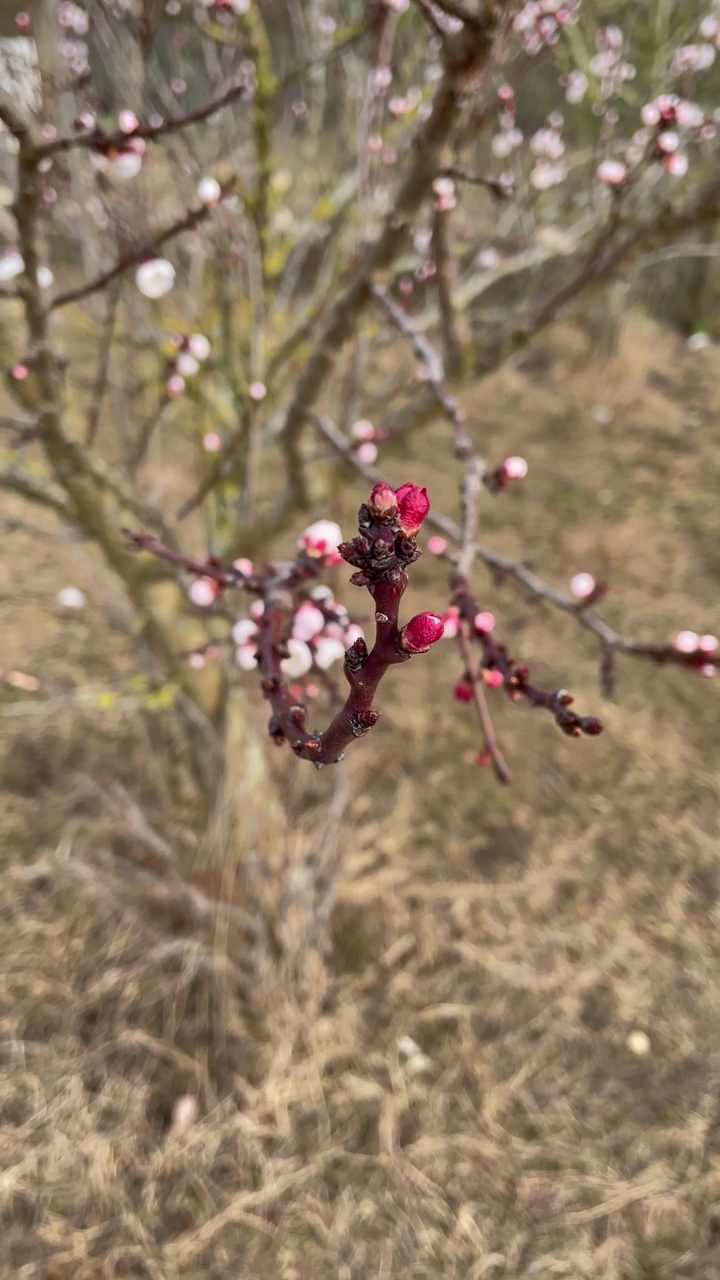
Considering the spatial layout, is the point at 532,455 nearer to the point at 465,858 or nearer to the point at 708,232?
the point at 708,232

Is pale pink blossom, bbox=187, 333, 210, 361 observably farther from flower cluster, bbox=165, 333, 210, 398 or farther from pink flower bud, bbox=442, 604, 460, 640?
pink flower bud, bbox=442, 604, 460, 640

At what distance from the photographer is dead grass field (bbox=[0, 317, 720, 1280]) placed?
2.22 meters

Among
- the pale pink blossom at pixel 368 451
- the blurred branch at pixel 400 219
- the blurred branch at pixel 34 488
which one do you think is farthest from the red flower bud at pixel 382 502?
the pale pink blossom at pixel 368 451

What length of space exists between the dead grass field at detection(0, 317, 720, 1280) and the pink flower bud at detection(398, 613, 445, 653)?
2.09 m

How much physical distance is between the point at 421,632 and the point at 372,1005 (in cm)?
266

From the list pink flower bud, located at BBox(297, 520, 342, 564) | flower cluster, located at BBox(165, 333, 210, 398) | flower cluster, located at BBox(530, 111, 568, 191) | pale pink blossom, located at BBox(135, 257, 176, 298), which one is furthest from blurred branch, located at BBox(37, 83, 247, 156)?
flower cluster, located at BBox(530, 111, 568, 191)

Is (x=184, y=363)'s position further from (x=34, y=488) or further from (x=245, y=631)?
(x=245, y=631)

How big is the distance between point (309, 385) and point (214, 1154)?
2.29 m

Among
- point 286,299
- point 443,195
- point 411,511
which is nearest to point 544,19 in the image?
point 443,195

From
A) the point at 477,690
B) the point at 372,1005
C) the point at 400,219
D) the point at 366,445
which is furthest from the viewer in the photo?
the point at 372,1005

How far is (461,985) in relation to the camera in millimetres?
2785

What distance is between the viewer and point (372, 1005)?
2.71 meters

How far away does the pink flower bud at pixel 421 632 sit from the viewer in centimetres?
40

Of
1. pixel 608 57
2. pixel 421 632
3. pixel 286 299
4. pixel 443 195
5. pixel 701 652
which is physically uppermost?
pixel 608 57
